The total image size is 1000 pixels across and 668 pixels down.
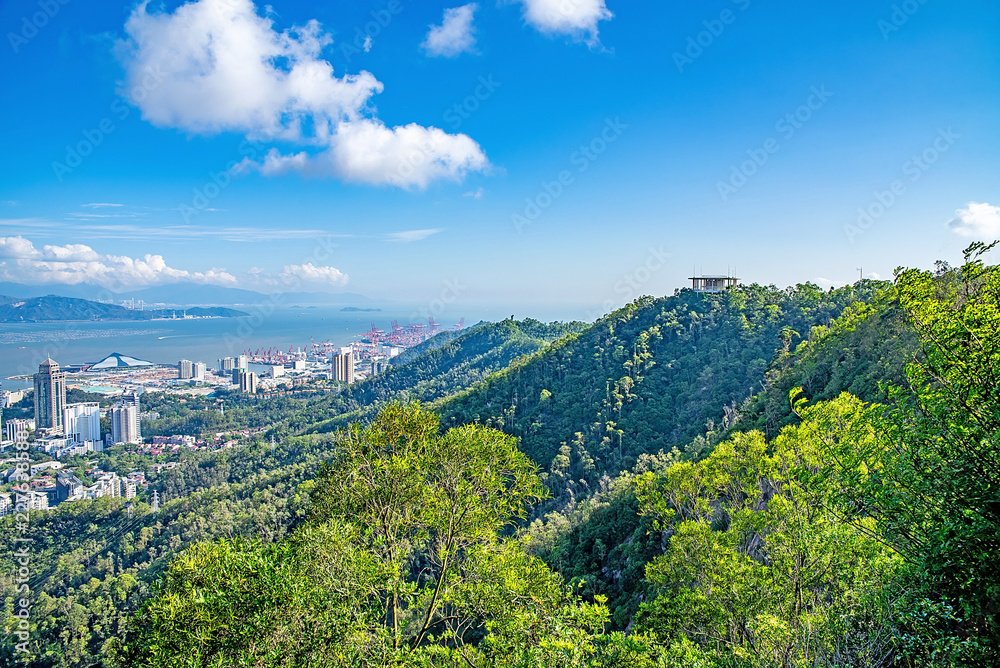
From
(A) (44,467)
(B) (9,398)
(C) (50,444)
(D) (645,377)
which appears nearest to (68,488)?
(A) (44,467)

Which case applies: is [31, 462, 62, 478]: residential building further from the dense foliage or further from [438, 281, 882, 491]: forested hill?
the dense foliage

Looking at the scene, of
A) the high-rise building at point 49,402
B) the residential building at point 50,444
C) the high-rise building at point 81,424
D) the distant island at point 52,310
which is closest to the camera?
the residential building at point 50,444

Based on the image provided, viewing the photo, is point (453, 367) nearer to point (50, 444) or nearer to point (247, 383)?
point (247, 383)

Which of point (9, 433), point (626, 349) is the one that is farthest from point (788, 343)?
point (9, 433)

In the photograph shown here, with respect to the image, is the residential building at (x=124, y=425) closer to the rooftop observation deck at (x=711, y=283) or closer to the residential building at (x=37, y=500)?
the residential building at (x=37, y=500)

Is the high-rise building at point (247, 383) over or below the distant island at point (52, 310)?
below

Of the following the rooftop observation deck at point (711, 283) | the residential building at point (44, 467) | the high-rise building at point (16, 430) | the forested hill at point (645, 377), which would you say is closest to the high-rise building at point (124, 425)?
the high-rise building at point (16, 430)
